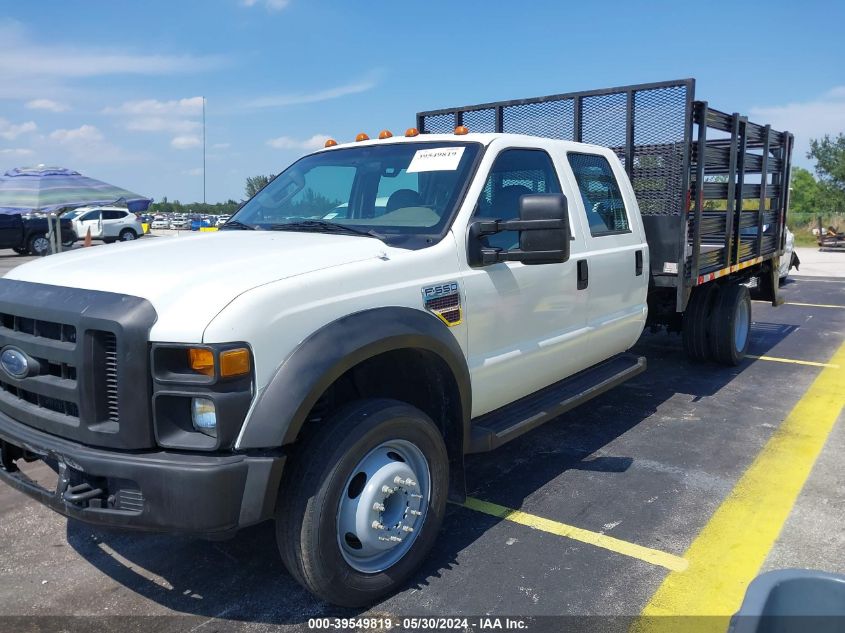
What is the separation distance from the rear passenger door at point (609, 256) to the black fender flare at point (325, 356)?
1.73 m

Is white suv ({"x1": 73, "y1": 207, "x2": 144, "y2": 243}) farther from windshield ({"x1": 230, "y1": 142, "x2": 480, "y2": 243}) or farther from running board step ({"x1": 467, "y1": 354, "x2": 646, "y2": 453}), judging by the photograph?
running board step ({"x1": 467, "y1": 354, "x2": 646, "y2": 453})

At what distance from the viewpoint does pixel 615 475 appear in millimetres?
4336

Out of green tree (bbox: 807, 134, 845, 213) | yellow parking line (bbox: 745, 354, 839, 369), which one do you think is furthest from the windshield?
green tree (bbox: 807, 134, 845, 213)

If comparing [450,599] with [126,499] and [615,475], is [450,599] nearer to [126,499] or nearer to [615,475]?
[126,499]

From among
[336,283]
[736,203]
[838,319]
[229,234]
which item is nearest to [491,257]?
[336,283]

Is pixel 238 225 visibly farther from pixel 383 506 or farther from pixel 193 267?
pixel 383 506

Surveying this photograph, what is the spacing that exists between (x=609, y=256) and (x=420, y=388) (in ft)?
6.37

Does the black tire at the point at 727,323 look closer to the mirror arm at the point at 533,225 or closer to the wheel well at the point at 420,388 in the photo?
the mirror arm at the point at 533,225

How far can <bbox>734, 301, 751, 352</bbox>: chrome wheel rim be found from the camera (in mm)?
7075

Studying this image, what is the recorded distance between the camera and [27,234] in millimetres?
24219

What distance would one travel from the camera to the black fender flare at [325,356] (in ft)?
8.00

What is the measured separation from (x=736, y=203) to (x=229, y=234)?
16.1ft

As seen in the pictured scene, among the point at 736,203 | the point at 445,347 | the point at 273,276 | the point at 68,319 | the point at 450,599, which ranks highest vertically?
Result: the point at 736,203

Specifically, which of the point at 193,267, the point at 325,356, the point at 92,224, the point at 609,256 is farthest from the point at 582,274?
the point at 92,224
